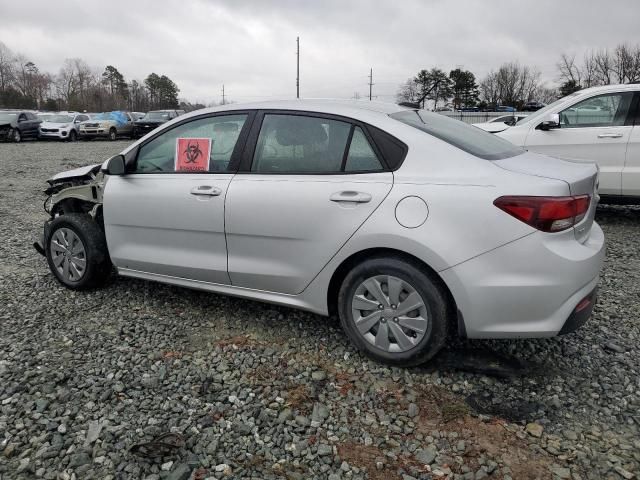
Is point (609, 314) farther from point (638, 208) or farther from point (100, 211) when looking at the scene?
point (638, 208)

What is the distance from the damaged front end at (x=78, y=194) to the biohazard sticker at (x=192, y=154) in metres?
0.87

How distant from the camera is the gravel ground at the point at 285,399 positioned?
7.77ft

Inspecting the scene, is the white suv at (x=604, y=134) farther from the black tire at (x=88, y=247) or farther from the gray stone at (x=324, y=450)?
the black tire at (x=88, y=247)

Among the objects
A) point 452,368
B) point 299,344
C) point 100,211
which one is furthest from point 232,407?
point 100,211

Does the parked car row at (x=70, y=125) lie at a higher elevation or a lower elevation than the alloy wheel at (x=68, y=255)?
higher

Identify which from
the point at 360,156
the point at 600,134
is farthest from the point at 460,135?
the point at 600,134

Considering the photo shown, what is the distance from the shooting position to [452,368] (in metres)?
3.14

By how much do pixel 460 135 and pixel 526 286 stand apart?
108cm

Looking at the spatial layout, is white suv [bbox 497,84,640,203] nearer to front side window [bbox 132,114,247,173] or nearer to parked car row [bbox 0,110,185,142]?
front side window [bbox 132,114,247,173]

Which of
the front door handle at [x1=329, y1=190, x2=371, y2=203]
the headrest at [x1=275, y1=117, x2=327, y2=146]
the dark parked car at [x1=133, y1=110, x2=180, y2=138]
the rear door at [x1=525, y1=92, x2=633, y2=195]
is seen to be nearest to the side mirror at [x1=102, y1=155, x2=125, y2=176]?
the headrest at [x1=275, y1=117, x2=327, y2=146]

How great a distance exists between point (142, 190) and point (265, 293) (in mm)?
1246

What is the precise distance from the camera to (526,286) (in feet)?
8.84

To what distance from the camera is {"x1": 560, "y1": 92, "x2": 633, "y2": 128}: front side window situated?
21.2ft

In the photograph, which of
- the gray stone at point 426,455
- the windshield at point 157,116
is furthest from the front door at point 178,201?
the windshield at point 157,116
